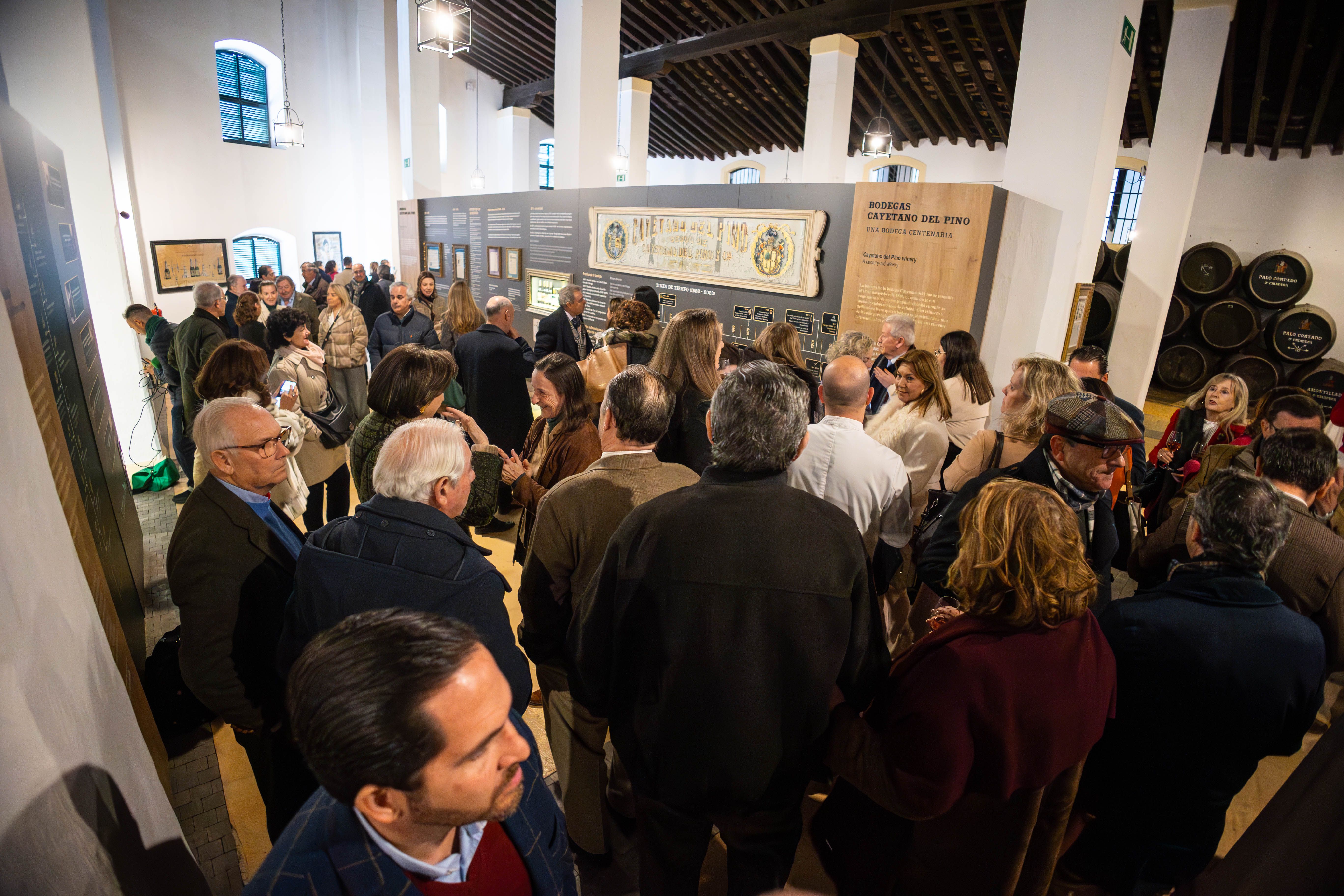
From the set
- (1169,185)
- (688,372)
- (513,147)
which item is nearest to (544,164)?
(513,147)

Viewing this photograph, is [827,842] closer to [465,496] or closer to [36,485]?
[465,496]

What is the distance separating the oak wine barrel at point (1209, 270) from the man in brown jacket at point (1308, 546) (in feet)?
30.3

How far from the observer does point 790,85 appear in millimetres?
12219

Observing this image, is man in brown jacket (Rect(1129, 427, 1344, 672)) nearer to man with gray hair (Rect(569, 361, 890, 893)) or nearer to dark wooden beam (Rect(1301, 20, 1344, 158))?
man with gray hair (Rect(569, 361, 890, 893))

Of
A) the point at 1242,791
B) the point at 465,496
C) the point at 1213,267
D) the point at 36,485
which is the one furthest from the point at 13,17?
the point at 1213,267

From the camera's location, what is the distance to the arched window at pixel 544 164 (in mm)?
19266

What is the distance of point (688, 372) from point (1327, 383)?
990 centimetres

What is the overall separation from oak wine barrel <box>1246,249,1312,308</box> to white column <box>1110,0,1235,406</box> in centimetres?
272

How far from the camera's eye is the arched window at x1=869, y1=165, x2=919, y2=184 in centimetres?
1470

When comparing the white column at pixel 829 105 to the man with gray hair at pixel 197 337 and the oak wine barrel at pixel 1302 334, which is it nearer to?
the oak wine barrel at pixel 1302 334

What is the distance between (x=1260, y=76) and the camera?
8.13m

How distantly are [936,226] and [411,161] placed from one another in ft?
36.1

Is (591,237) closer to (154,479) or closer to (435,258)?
(435,258)

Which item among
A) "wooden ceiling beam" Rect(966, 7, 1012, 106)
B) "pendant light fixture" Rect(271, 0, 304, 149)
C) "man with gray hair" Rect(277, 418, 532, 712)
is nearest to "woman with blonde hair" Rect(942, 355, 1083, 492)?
"man with gray hair" Rect(277, 418, 532, 712)
